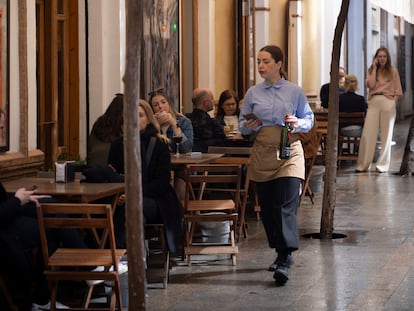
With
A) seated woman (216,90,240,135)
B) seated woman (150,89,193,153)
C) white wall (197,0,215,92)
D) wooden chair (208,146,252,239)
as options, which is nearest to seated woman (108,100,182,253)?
wooden chair (208,146,252,239)

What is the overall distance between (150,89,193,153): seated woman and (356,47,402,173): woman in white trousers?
7.33 meters

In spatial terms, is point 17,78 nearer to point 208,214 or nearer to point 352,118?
point 208,214

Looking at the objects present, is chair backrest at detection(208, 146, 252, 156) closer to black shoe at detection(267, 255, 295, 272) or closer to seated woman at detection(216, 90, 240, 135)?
seated woman at detection(216, 90, 240, 135)

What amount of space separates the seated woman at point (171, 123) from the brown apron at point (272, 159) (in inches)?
96.5

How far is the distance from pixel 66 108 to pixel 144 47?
1761 mm

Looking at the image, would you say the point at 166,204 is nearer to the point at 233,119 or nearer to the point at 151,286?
the point at 151,286

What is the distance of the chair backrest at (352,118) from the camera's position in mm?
20844

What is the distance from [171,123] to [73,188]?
3.49 metres

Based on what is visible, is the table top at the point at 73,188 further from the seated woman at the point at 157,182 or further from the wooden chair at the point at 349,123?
the wooden chair at the point at 349,123

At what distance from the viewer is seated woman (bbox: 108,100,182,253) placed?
9.60 m

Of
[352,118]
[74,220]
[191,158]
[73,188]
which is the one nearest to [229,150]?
[191,158]

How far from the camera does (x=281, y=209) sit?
9.80 meters

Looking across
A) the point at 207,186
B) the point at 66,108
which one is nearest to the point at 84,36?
the point at 66,108

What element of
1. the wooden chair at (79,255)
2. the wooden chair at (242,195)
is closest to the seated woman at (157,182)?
the wooden chair at (79,255)
